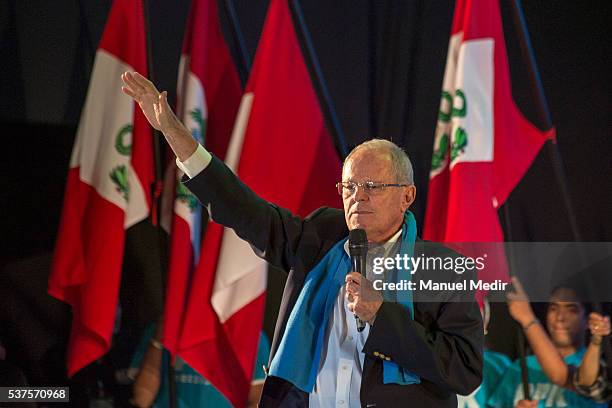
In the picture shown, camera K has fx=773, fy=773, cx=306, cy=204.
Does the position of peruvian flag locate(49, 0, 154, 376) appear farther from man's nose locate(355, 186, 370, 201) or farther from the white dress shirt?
man's nose locate(355, 186, 370, 201)

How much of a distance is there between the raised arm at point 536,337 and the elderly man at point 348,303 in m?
1.45

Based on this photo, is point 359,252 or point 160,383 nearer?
point 359,252

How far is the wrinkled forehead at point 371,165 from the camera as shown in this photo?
6.56 ft

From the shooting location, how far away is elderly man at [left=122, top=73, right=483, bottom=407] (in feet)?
5.86

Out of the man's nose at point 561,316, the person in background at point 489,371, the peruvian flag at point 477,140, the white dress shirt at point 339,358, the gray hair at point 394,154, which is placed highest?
the peruvian flag at point 477,140

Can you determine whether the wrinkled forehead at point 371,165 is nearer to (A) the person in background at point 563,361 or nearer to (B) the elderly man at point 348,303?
(B) the elderly man at point 348,303

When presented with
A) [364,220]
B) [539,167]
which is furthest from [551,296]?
[364,220]

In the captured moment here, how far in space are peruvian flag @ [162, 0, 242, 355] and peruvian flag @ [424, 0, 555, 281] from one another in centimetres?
101

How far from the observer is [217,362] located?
3.45m

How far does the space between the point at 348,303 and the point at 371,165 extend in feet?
1.30

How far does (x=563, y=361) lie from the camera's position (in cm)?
333

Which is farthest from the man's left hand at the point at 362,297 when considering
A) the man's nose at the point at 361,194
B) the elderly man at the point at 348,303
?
the man's nose at the point at 361,194

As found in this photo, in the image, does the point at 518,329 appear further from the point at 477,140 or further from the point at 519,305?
the point at 477,140

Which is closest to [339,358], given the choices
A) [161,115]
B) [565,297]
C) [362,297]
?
[362,297]
